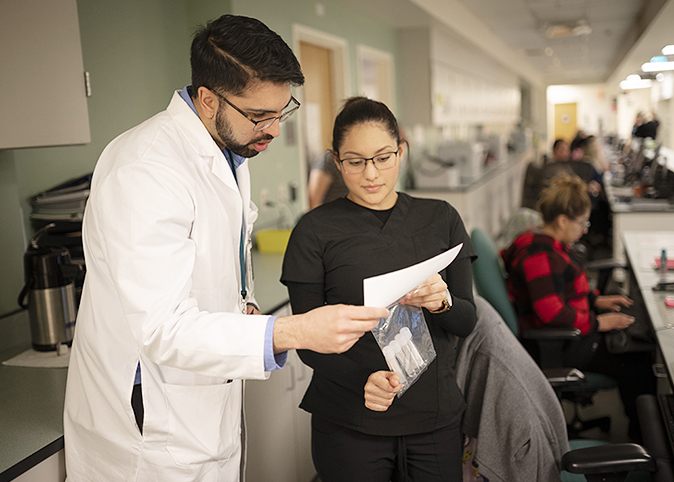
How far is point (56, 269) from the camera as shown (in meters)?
→ 1.68

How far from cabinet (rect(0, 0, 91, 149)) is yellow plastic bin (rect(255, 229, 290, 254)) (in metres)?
1.32

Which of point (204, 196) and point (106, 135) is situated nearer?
point (204, 196)

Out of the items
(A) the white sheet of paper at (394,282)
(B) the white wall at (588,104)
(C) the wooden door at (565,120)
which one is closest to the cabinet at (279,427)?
(A) the white sheet of paper at (394,282)

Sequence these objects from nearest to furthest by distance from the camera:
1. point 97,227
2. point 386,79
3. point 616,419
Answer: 1. point 97,227
2. point 616,419
3. point 386,79

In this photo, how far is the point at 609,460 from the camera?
53.3 inches

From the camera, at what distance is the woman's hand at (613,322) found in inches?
95.4

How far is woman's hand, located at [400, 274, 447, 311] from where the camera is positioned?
122 centimetres

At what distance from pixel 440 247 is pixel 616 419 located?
204cm

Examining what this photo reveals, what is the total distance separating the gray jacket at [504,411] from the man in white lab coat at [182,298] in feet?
2.08

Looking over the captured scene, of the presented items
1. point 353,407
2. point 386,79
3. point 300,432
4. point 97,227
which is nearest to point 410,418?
point 353,407

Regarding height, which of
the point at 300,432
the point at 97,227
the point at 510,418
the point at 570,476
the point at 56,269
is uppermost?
the point at 97,227

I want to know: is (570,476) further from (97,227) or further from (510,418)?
(97,227)

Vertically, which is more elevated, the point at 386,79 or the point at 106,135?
the point at 386,79

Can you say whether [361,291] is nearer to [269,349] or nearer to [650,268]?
[269,349]
